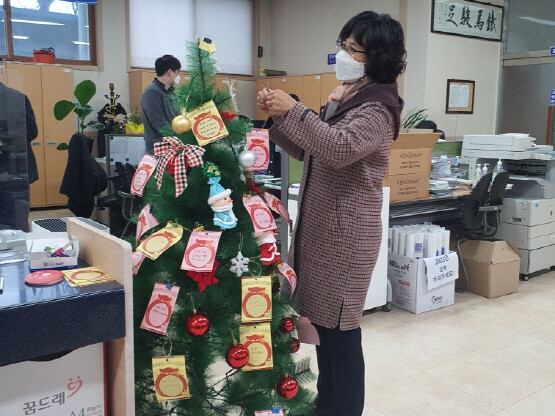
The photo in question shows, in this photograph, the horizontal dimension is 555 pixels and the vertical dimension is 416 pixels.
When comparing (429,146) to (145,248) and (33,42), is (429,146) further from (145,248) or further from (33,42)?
(33,42)

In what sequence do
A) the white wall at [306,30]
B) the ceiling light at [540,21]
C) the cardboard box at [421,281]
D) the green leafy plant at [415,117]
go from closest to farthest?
the cardboard box at [421,281] < the green leafy plant at [415,117] < the ceiling light at [540,21] < the white wall at [306,30]

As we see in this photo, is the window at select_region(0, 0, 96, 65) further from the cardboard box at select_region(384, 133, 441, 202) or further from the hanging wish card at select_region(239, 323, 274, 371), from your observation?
the hanging wish card at select_region(239, 323, 274, 371)

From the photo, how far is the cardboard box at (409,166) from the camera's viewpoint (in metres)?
3.40

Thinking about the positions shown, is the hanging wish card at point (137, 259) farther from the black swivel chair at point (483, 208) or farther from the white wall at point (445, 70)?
the white wall at point (445, 70)

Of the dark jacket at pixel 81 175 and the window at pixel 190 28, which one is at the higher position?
the window at pixel 190 28

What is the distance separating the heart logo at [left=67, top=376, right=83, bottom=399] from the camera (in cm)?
114

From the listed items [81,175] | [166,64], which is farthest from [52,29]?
[166,64]

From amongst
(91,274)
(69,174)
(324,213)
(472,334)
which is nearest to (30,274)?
(91,274)

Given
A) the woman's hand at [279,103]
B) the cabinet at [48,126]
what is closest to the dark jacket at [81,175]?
the cabinet at [48,126]

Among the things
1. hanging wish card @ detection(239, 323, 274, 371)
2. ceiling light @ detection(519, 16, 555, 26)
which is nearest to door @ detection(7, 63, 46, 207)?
hanging wish card @ detection(239, 323, 274, 371)

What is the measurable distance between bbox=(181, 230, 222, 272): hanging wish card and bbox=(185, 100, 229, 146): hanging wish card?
223 mm

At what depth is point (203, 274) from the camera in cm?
133

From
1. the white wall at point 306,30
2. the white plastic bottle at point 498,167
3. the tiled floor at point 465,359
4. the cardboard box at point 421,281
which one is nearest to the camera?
the tiled floor at point 465,359

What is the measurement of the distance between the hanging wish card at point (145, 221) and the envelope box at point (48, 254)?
0.16m
